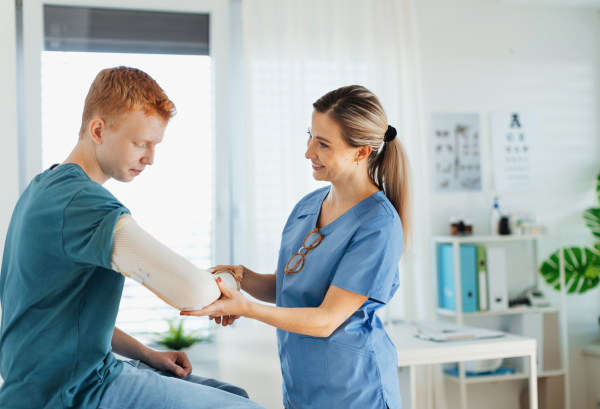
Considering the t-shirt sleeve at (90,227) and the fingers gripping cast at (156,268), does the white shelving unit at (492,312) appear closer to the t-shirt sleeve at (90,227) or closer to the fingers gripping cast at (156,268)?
the fingers gripping cast at (156,268)

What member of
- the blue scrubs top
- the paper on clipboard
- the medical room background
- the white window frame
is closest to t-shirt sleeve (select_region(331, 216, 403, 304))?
the blue scrubs top

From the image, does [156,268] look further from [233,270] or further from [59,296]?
[233,270]

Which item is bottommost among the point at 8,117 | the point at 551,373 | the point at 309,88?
the point at 551,373

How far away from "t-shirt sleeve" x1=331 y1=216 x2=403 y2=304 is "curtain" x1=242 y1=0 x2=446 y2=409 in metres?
1.39

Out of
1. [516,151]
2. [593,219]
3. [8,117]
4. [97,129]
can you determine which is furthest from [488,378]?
[8,117]

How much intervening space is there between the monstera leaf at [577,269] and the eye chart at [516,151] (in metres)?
0.48

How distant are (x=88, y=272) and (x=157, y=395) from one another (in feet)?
1.01

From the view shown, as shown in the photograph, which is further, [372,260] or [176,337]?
[176,337]

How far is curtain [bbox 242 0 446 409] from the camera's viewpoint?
9.05 feet

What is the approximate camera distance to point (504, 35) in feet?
10.7

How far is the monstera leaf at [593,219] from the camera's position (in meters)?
3.19

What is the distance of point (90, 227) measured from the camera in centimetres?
87

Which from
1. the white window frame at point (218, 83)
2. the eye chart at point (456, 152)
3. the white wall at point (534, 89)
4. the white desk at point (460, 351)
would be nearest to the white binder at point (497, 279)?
the white wall at point (534, 89)

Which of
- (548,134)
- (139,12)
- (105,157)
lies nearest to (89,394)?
(105,157)
